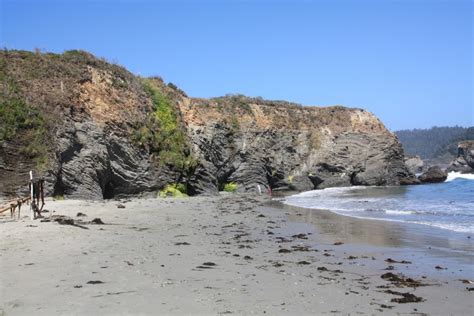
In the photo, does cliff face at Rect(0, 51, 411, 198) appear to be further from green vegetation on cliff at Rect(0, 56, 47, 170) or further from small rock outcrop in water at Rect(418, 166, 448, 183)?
small rock outcrop in water at Rect(418, 166, 448, 183)

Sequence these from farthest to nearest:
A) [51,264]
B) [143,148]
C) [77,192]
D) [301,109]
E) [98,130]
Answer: [301,109] < [143,148] < [98,130] < [77,192] < [51,264]

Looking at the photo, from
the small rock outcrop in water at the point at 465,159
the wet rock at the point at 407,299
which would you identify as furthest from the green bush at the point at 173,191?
the small rock outcrop in water at the point at 465,159

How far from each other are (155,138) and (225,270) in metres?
21.2

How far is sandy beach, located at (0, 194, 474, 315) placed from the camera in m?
A: 5.57

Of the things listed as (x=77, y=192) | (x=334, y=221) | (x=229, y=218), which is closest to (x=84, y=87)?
(x=77, y=192)

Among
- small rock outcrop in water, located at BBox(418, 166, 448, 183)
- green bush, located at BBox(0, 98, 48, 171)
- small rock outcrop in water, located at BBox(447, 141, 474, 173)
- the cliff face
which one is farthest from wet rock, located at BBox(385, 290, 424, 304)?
small rock outcrop in water, located at BBox(447, 141, 474, 173)

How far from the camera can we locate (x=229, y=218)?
1670cm

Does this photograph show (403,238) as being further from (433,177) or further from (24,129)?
(433,177)

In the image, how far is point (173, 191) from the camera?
27.5m

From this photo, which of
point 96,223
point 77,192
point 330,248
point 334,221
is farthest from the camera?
point 77,192

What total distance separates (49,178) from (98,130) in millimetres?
4839

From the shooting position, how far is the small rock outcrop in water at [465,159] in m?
89.4

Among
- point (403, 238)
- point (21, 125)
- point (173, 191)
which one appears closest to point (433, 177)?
point (173, 191)

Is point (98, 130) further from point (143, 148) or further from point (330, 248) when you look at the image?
point (330, 248)
